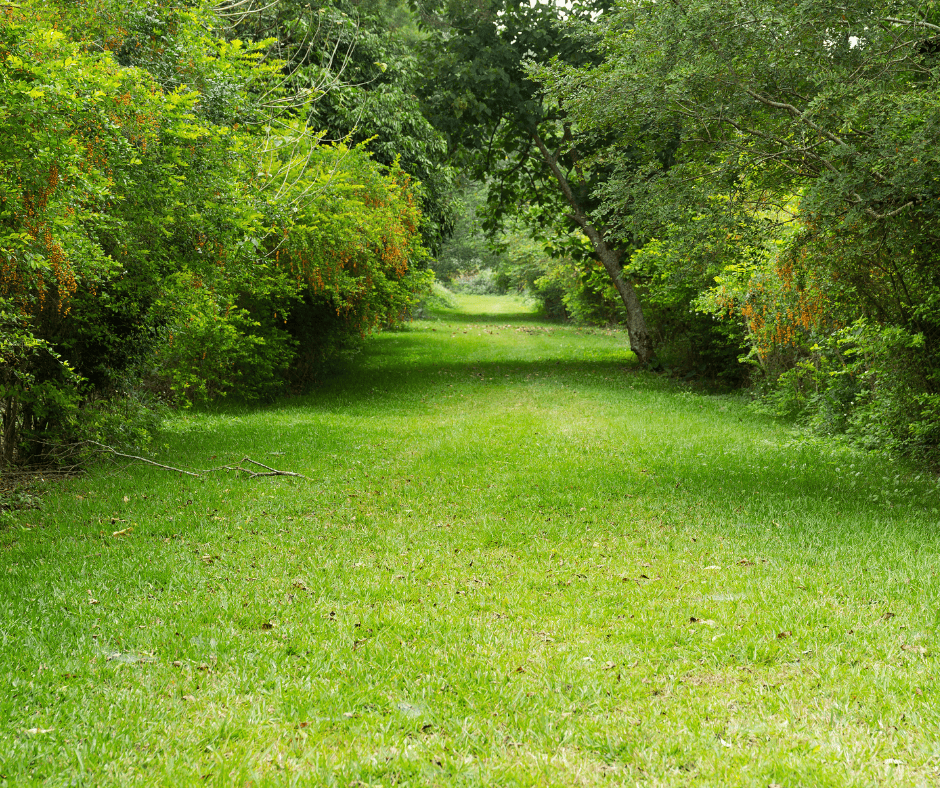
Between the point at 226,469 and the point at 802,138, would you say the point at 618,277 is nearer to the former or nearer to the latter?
the point at 802,138

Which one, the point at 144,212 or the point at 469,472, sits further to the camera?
the point at 469,472

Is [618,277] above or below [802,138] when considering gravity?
below

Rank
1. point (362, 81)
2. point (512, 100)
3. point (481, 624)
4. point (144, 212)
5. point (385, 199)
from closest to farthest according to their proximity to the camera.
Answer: point (481, 624) < point (144, 212) < point (385, 199) < point (362, 81) < point (512, 100)

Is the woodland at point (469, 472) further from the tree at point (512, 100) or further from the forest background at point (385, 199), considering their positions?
the tree at point (512, 100)

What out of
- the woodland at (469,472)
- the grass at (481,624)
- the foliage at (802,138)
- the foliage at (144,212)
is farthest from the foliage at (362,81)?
the grass at (481,624)

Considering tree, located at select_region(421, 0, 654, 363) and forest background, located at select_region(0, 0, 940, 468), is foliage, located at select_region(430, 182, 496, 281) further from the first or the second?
forest background, located at select_region(0, 0, 940, 468)

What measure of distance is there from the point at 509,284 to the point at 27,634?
47.6m

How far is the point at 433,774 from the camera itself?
3316 millimetres

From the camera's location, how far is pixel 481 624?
4.93 meters

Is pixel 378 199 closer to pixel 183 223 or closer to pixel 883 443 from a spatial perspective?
pixel 183 223

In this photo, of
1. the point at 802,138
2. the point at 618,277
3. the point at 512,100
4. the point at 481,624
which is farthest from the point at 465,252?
the point at 481,624

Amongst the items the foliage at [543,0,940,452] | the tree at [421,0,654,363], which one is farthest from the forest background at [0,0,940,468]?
the tree at [421,0,654,363]

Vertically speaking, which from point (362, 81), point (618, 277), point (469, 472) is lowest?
point (469, 472)

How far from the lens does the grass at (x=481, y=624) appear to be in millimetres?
3439
